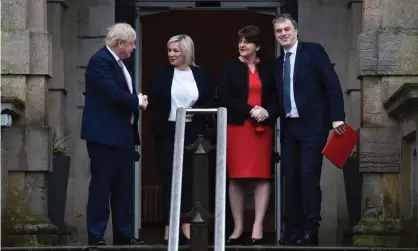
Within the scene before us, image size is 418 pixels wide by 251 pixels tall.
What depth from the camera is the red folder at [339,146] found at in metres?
10.5

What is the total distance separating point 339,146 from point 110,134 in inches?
63.9

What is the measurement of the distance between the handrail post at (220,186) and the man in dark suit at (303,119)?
4.21 ft

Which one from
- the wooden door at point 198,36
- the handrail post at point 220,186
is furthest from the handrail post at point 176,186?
the wooden door at point 198,36

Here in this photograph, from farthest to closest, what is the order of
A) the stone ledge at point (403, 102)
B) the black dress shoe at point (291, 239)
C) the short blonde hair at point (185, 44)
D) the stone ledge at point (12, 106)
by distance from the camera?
the stone ledge at point (12, 106), the short blonde hair at point (185, 44), the black dress shoe at point (291, 239), the stone ledge at point (403, 102)

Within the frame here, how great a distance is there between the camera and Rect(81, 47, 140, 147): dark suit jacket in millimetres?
10352

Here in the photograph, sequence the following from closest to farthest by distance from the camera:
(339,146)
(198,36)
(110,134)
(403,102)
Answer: (110,134) → (339,146) → (403,102) → (198,36)

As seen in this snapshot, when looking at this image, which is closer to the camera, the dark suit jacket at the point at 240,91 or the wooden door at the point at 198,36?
A: the dark suit jacket at the point at 240,91

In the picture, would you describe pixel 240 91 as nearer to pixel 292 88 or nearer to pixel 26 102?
pixel 292 88

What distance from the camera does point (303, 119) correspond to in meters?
10.6

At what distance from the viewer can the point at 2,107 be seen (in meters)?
11.0

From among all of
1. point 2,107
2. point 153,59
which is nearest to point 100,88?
point 2,107

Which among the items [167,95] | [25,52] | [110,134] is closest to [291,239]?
[167,95]

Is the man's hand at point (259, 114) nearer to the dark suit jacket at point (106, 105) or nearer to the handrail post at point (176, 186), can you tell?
the dark suit jacket at point (106, 105)

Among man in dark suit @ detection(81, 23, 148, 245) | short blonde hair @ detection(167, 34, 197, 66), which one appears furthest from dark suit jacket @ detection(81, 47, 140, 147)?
short blonde hair @ detection(167, 34, 197, 66)
